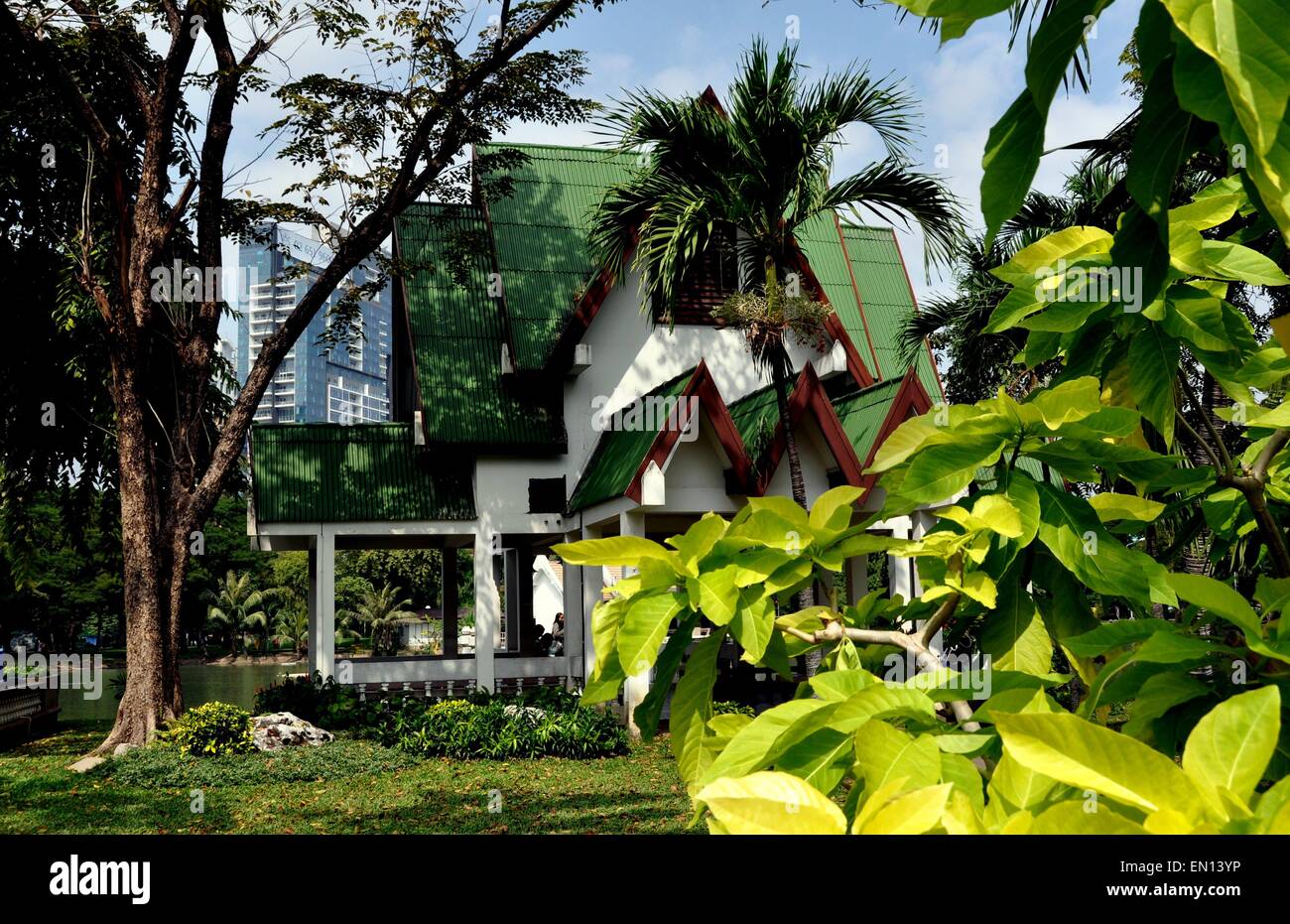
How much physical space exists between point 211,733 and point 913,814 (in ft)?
48.4

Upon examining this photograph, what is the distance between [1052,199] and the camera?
46.7ft

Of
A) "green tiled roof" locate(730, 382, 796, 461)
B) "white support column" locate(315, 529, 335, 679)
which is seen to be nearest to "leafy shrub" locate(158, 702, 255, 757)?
"white support column" locate(315, 529, 335, 679)

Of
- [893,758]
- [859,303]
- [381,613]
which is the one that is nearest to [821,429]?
[859,303]

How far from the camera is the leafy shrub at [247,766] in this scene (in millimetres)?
12359

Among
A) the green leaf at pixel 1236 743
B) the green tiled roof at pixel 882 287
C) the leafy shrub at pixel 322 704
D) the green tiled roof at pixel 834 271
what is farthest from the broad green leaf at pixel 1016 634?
the green tiled roof at pixel 834 271

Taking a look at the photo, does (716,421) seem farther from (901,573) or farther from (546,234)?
(546,234)

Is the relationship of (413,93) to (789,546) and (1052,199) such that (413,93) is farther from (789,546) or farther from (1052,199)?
(789,546)

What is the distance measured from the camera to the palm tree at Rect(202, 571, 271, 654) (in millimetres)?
61381

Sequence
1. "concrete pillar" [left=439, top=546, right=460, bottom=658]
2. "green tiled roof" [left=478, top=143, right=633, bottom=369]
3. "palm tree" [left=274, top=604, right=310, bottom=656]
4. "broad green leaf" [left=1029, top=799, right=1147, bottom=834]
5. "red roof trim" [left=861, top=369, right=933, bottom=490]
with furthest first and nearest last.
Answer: "palm tree" [left=274, top=604, right=310, bottom=656] < "concrete pillar" [left=439, top=546, right=460, bottom=658] < "green tiled roof" [left=478, top=143, right=633, bottom=369] < "red roof trim" [left=861, top=369, right=933, bottom=490] < "broad green leaf" [left=1029, top=799, right=1147, bottom=834]

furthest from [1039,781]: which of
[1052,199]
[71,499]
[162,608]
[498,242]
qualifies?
[71,499]

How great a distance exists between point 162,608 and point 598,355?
7659mm

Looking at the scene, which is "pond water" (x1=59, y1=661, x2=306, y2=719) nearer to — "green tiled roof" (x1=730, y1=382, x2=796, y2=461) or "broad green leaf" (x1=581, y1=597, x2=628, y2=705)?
"green tiled roof" (x1=730, y1=382, x2=796, y2=461)

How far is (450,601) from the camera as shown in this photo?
23.1m

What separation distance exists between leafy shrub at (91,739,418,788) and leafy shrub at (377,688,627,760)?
571 mm
